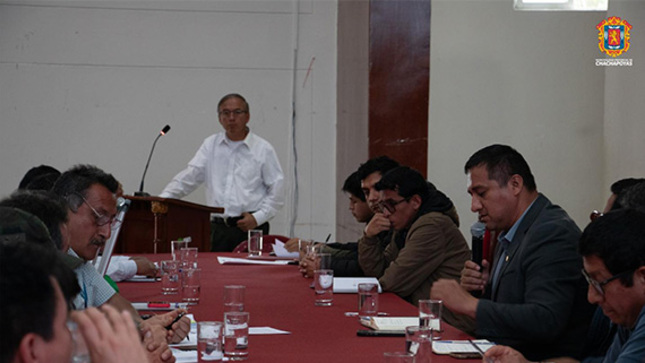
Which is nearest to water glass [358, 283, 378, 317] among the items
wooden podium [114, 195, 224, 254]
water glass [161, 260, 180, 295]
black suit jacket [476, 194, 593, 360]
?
black suit jacket [476, 194, 593, 360]

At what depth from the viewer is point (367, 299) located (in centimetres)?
300

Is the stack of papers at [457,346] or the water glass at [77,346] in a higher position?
the water glass at [77,346]

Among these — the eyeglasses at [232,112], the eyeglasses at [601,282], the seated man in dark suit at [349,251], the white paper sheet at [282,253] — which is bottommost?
the white paper sheet at [282,253]

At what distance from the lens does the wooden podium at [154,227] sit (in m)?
5.89

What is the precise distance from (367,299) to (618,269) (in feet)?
3.24

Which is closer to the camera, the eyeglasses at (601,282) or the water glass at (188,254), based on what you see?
the eyeglasses at (601,282)

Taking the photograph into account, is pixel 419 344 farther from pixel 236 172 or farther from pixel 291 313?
pixel 236 172

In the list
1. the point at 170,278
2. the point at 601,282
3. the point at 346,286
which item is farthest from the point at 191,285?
the point at 601,282

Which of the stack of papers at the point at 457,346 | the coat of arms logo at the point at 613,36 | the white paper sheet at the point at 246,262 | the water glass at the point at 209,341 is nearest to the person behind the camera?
the water glass at the point at 209,341

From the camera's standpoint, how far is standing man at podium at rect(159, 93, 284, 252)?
689cm

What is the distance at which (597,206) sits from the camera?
6.76 meters

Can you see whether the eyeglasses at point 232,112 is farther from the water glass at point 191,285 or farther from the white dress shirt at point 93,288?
the white dress shirt at point 93,288

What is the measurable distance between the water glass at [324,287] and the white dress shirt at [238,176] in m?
3.51

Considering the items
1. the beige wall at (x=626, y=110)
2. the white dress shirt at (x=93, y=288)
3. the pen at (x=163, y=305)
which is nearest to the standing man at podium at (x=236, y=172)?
the beige wall at (x=626, y=110)
